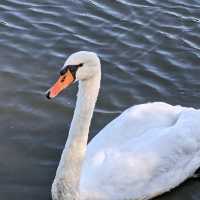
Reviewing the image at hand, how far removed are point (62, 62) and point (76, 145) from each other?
3.62 metres

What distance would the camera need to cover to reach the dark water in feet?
26.5

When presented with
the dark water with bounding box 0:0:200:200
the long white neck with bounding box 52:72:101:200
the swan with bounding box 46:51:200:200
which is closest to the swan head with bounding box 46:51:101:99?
the swan with bounding box 46:51:200:200

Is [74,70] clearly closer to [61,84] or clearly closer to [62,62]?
[61,84]

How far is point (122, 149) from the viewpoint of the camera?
744 centimetres

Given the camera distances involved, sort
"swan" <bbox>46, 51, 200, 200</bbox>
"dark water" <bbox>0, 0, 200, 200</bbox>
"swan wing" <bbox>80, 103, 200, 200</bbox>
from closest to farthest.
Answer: "swan" <bbox>46, 51, 200, 200</bbox> → "swan wing" <bbox>80, 103, 200, 200</bbox> → "dark water" <bbox>0, 0, 200, 200</bbox>

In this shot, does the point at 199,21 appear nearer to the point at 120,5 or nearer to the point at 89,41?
the point at 120,5

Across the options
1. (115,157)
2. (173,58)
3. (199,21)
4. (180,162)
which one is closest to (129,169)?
(115,157)

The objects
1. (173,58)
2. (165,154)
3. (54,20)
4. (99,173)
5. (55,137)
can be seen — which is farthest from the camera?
(54,20)

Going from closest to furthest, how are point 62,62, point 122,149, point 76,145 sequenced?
point 76,145, point 122,149, point 62,62

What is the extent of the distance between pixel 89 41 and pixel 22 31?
120 centimetres

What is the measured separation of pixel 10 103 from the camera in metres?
9.03

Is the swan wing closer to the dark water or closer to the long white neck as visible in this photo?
the long white neck

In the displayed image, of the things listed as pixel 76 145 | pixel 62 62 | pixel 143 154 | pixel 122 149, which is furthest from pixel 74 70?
pixel 62 62

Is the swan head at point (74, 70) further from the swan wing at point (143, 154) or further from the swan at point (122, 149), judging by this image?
the swan wing at point (143, 154)
